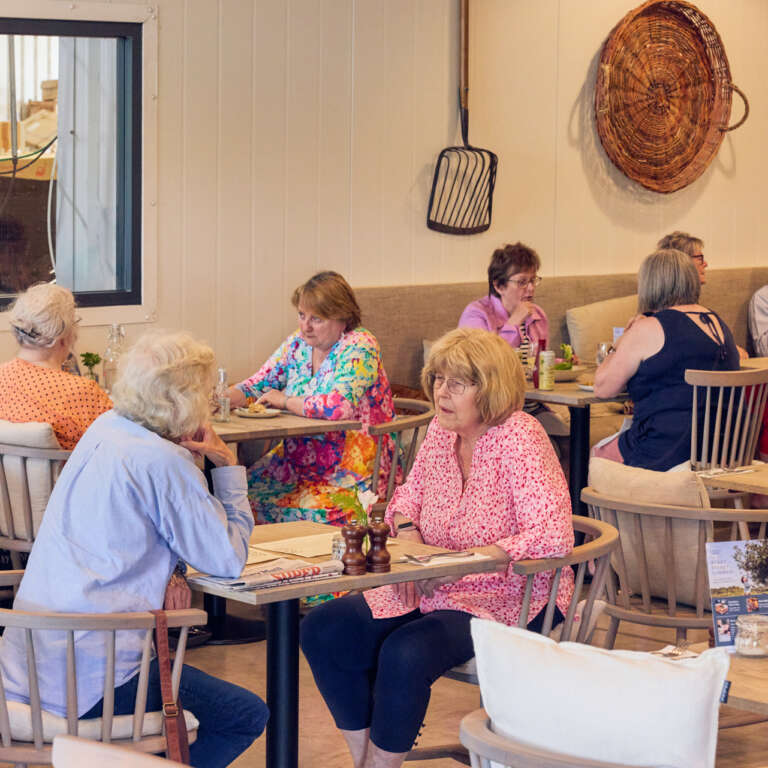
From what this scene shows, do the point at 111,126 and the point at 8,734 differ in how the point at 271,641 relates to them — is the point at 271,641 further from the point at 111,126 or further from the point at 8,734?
the point at 111,126

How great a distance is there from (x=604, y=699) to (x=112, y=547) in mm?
1172

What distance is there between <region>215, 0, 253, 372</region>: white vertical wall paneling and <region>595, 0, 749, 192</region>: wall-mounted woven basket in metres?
2.21

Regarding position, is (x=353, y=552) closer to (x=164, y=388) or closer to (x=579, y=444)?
(x=164, y=388)

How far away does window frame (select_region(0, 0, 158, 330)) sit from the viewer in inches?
218

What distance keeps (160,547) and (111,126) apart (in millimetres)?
3156

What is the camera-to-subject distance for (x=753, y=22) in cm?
816

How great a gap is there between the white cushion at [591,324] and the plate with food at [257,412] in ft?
8.37

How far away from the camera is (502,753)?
85.0 inches

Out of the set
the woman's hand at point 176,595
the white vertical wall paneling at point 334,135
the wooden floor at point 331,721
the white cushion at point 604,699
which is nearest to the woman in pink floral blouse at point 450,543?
the woman's hand at point 176,595

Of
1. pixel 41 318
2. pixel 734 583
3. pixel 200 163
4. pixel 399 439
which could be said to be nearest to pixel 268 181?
pixel 200 163

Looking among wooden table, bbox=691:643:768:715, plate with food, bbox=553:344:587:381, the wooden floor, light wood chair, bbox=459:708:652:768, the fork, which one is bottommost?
the wooden floor

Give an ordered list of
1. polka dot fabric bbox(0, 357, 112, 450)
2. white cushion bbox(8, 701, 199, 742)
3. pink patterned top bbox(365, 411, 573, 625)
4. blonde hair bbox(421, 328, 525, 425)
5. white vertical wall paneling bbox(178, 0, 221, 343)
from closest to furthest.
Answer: white cushion bbox(8, 701, 199, 742) < pink patterned top bbox(365, 411, 573, 625) < blonde hair bbox(421, 328, 525, 425) < polka dot fabric bbox(0, 357, 112, 450) < white vertical wall paneling bbox(178, 0, 221, 343)

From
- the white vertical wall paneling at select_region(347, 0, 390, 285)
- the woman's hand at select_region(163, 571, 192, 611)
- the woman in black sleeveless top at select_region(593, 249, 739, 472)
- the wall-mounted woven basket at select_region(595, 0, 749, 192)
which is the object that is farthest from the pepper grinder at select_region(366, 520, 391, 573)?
the wall-mounted woven basket at select_region(595, 0, 749, 192)

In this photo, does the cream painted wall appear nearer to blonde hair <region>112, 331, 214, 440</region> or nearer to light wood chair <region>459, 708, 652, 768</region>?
blonde hair <region>112, 331, 214, 440</region>
